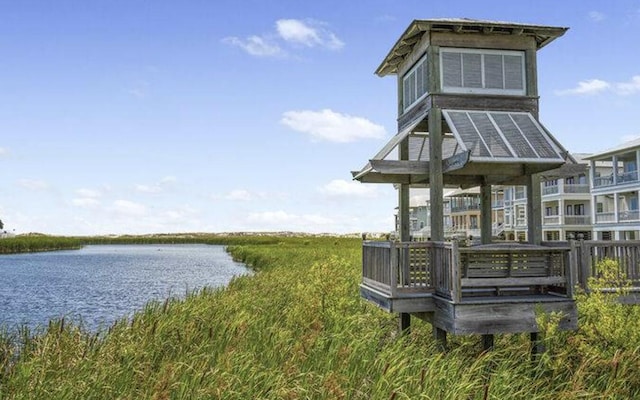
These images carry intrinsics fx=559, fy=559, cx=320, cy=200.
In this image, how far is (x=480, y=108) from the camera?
12.2 m

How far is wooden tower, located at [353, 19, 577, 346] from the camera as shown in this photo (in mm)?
10117

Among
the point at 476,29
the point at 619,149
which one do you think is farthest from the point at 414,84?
the point at 619,149

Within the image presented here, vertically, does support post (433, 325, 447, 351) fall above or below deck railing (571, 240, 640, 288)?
below

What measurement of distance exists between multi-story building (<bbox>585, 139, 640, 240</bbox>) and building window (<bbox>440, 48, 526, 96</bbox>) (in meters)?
30.2

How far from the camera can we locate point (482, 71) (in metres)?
12.2

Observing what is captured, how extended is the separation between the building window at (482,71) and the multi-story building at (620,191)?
30.2 meters

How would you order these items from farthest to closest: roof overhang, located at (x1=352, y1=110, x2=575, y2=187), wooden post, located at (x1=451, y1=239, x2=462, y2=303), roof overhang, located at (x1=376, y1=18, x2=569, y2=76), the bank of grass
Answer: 1. roof overhang, located at (x1=376, y1=18, x2=569, y2=76)
2. roof overhang, located at (x1=352, y1=110, x2=575, y2=187)
3. wooden post, located at (x1=451, y1=239, x2=462, y2=303)
4. the bank of grass

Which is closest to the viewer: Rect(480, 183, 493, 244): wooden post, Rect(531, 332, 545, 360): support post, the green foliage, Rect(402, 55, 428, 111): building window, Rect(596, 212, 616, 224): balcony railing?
Rect(531, 332, 545, 360): support post

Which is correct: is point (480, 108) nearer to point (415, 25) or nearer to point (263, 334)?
point (415, 25)

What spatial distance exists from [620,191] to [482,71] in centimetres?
3374

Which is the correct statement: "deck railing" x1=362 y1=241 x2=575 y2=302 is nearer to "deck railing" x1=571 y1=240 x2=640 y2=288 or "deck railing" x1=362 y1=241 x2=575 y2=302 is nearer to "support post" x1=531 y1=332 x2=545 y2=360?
"support post" x1=531 y1=332 x2=545 y2=360

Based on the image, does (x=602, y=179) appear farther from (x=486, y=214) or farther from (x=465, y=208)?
(x=486, y=214)

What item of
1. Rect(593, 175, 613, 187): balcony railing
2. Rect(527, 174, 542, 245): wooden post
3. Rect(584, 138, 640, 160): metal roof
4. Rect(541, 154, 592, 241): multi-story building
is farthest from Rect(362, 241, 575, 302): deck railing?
Rect(541, 154, 592, 241): multi-story building

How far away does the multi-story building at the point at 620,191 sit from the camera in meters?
39.0
